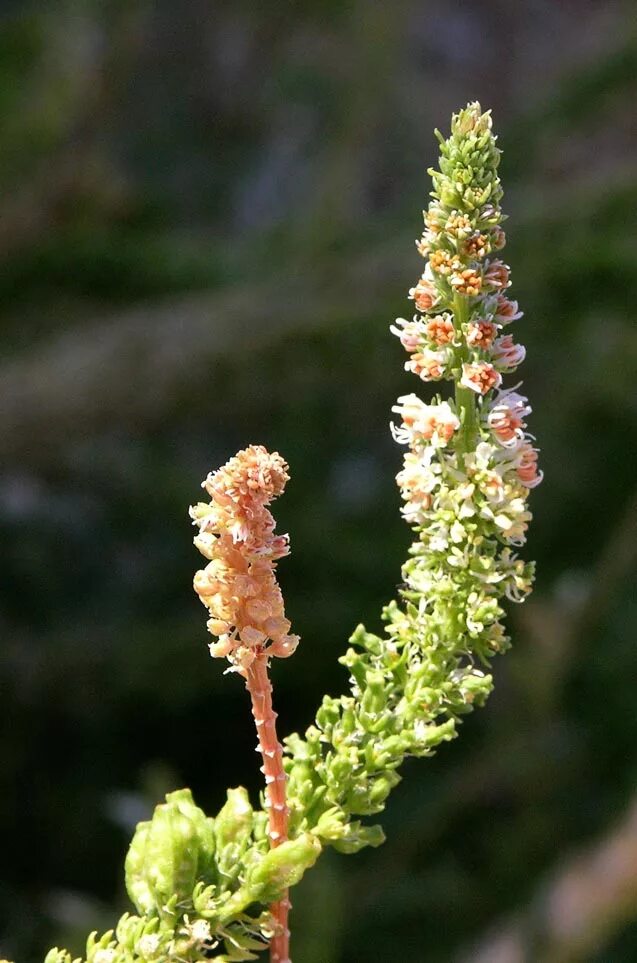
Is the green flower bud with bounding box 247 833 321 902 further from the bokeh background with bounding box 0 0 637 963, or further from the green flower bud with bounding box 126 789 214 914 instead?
the bokeh background with bounding box 0 0 637 963

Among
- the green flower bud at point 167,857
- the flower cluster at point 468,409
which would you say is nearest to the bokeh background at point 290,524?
the green flower bud at point 167,857

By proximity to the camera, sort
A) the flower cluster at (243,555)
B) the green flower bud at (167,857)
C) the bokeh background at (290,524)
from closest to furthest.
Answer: the flower cluster at (243,555), the green flower bud at (167,857), the bokeh background at (290,524)

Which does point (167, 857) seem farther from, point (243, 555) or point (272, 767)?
point (243, 555)

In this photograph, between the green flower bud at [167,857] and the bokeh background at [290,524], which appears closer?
the green flower bud at [167,857]

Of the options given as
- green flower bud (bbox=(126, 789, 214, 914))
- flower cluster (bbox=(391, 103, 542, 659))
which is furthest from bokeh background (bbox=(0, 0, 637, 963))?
flower cluster (bbox=(391, 103, 542, 659))

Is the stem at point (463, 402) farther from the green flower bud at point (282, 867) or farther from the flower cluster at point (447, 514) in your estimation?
the green flower bud at point (282, 867)
